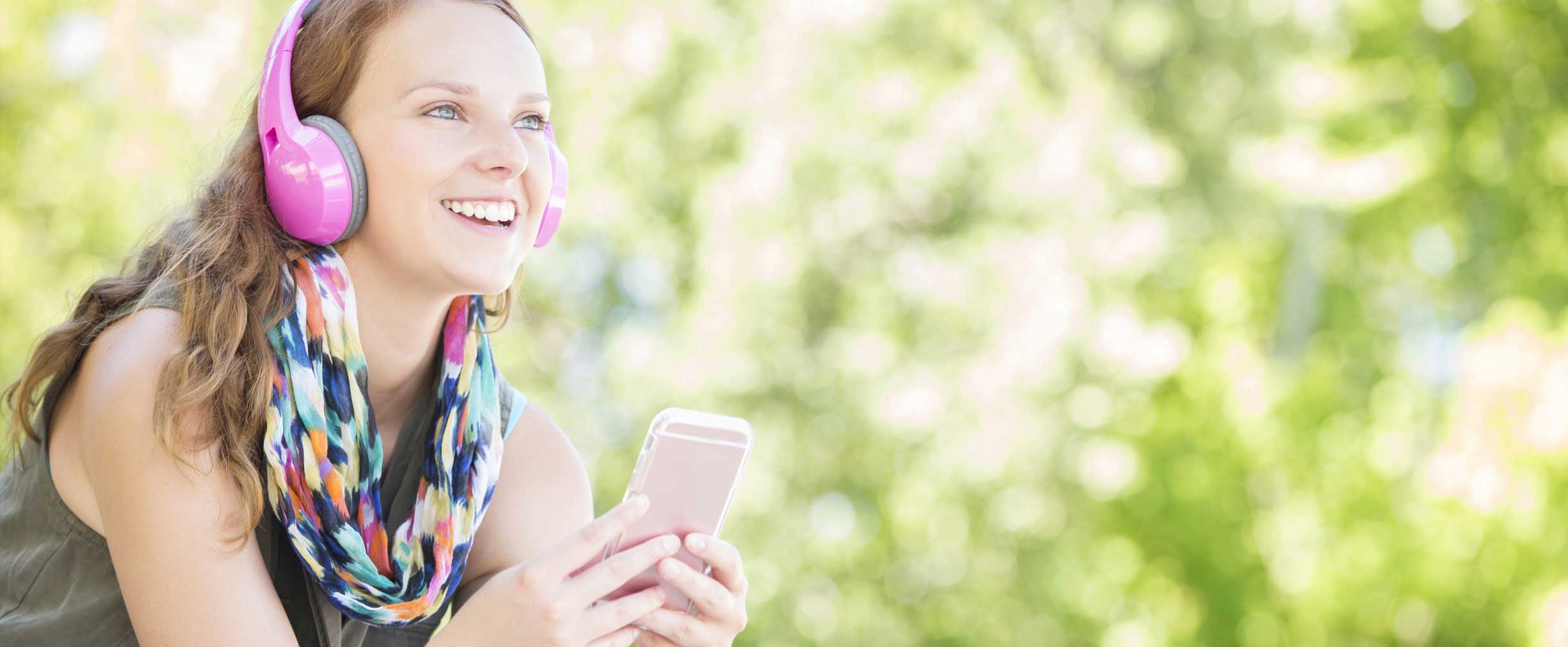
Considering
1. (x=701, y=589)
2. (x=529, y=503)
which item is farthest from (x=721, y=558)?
(x=529, y=503)

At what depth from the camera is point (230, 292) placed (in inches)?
47.8

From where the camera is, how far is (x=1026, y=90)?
18.2ft

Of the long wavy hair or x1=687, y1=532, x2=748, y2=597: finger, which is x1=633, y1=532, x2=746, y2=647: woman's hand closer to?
x1=687, y1=532, x2=748, y2=597: finger

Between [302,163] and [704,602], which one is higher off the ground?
[302,163]

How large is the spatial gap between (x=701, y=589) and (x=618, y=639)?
0.10 m

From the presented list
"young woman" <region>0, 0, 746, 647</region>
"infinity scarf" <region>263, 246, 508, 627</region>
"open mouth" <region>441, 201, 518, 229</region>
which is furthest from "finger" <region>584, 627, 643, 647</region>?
"open mouth" <region>441, 201, 518, 229</region>

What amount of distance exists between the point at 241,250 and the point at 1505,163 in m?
6.49

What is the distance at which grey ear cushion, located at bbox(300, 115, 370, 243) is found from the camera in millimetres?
1259

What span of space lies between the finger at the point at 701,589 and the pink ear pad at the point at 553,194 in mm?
421

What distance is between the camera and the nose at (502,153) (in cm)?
129

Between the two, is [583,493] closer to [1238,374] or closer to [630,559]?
[630,559]

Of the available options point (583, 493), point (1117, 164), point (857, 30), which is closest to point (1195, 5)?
point (1117, 164)

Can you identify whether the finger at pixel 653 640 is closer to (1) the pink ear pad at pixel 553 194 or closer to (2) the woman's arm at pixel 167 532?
(2) the woman's arm at pixel 167 532

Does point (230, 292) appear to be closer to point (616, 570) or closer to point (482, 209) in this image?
point (482, 209)
